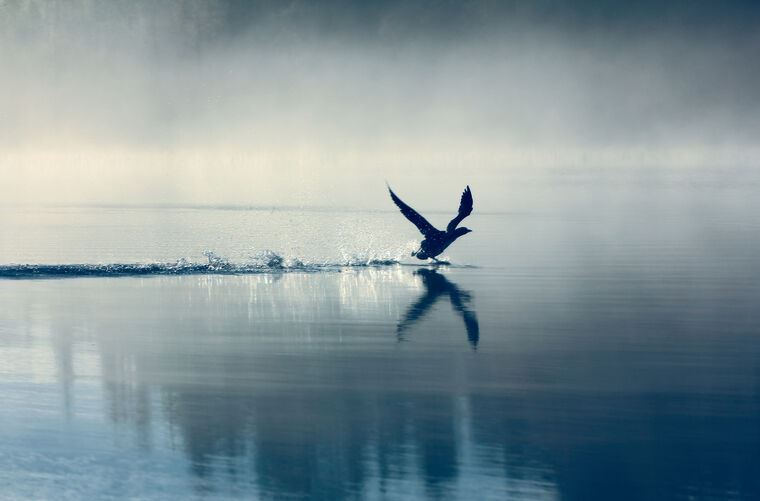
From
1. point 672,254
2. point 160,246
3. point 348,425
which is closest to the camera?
point 348,425

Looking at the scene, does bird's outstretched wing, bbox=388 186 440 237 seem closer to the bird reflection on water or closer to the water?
the water

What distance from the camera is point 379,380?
2222 cm

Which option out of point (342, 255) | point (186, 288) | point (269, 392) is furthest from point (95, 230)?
point (269, 392)

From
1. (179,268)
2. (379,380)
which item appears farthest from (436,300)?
(379,380)

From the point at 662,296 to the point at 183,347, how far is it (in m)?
16.0

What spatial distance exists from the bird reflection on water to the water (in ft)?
0.50

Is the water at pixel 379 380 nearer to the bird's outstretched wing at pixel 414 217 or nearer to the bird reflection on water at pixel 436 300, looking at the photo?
the bird reflection on water at pixel 436 300

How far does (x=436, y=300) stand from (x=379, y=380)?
12810 millimetres

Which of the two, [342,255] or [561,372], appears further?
[342,255]

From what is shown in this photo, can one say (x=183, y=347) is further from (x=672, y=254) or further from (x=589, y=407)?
(x=672, y=254)

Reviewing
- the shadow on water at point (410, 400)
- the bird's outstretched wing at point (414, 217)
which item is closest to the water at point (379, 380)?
the shadow on water at point (410, 400)

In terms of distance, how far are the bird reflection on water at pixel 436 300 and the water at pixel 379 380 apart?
154 mm

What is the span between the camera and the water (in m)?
16.5

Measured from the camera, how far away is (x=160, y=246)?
56750 millimetres
